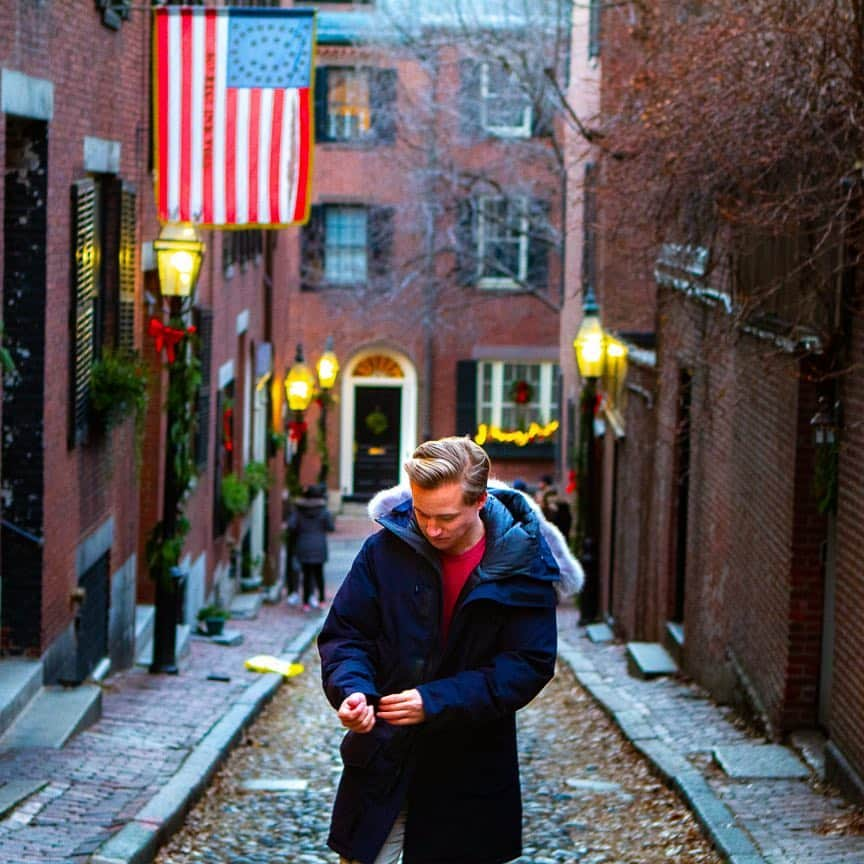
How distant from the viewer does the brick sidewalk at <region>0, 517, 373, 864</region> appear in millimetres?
7691

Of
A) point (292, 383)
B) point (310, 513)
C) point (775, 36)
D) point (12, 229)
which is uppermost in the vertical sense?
point (775, 36)

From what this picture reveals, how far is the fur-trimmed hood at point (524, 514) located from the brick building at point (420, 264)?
27518 mm

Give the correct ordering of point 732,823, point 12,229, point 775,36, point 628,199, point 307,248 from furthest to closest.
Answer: point 307,248 < point 628,199 < point 12,229 < point 775,36 < point 732,823

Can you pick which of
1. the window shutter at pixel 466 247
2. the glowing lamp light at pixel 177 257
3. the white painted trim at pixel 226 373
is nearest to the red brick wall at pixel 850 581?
the glowing lamp light at pixel 177 257

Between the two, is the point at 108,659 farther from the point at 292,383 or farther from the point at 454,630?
the point at 292,383

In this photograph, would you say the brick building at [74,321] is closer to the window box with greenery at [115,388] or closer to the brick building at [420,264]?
the window box with greenery at [115,388]

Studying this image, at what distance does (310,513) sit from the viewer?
74.1 feet

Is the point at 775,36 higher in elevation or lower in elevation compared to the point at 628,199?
higher

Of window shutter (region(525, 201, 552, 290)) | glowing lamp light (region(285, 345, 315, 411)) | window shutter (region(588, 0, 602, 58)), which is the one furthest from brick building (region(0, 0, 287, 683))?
window shutter (region(525, 201, 552, 290))

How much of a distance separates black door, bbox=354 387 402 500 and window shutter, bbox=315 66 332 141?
5.60 meters

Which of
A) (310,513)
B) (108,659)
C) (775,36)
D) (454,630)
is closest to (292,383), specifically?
(310,513)

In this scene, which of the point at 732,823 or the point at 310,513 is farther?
the point at 310,513

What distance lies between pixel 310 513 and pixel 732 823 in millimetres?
14654

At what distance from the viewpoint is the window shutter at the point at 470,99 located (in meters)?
32.6
